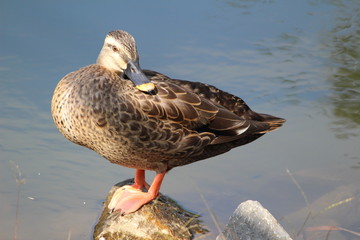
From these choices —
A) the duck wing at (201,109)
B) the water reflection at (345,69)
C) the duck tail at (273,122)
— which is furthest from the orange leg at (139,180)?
the water reflection at (345,69)

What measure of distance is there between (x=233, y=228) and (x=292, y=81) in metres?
3.21

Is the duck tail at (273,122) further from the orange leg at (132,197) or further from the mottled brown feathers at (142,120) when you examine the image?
the orange leg at (132,197)

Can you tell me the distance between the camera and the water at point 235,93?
5.09 metres

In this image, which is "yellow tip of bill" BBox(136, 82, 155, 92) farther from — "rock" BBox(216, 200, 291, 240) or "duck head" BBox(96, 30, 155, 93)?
"rock" BBox(216, 200, 291, 240)

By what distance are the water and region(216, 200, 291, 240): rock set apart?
1.15 ft

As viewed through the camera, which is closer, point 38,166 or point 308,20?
point 38,166

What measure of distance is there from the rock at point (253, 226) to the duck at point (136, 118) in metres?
0.75

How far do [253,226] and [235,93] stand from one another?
2691 mm

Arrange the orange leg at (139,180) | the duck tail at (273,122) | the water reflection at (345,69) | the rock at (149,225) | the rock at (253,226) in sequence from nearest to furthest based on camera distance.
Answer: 1. the rock at (253,226)
2. the rock at (149,225)
3. the orange leg at (139,180)
4. the duck tail at (273,122)
5. the water reflection at (345,69)

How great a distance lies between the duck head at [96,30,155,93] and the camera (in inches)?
172

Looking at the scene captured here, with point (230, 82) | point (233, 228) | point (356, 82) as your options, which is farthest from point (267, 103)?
point (233, 228)

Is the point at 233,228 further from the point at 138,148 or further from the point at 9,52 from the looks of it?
the point at 9,52

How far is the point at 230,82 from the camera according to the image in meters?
6.70

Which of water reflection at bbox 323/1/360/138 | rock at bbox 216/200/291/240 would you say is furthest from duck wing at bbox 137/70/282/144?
water reflection at bbox 323/1/360/138
